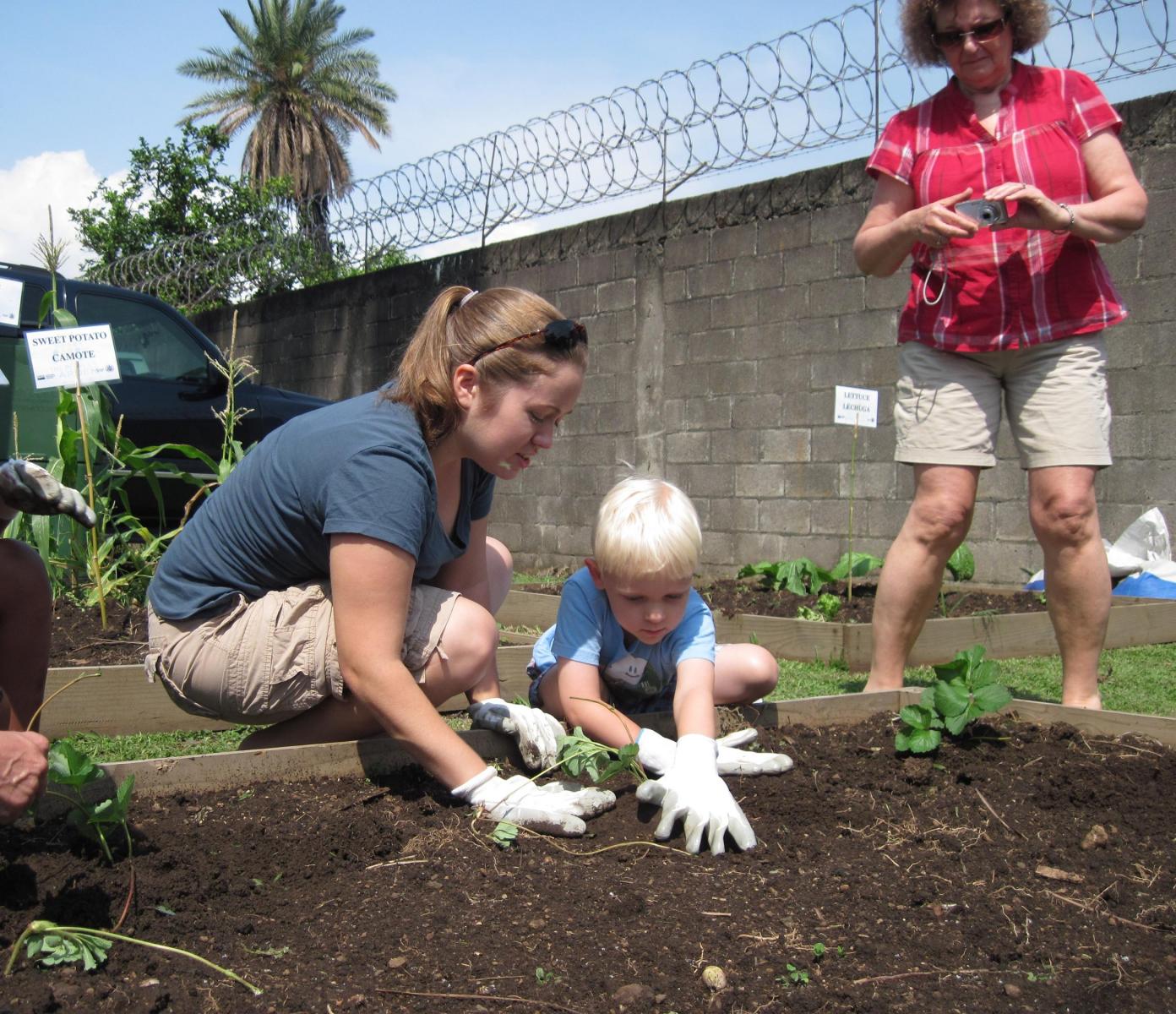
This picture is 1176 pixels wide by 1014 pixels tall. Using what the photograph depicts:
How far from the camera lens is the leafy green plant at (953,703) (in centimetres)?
244

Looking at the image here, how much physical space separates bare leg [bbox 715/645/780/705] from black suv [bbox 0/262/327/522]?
165 inches

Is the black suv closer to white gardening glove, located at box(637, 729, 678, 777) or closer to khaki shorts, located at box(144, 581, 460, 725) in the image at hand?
khaki shorts, located at box(144, 581, 460, 725)

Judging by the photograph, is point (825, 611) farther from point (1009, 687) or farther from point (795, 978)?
point (795, 978)

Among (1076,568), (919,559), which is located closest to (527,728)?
(919,559)

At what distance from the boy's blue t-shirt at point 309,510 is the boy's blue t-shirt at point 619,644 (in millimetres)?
309

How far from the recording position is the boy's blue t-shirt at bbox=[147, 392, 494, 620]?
2066 millimetres

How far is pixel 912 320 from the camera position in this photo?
312 cm

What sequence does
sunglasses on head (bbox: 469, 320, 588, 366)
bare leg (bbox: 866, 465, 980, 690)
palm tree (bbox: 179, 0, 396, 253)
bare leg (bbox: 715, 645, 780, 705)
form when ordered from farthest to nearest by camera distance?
palm tree (bbox: 179, 0, 396, 253) < bare leg (bbox: 866, 465, 980, 690) < bare leg (bbox: 715, 645, 780, 705) < sunglasses on head (bbox: 469, 320, 588, 366)

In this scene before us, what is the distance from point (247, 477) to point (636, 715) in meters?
1.02

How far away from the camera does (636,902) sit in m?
1.70

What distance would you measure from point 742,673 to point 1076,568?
0.95m

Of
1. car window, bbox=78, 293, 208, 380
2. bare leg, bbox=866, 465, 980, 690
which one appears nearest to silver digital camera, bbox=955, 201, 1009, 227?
bare leg, bbox=866, 465, 980, 690

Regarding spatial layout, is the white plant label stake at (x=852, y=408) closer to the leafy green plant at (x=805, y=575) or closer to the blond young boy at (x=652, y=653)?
the leafy green plant at (x=805, y=575)

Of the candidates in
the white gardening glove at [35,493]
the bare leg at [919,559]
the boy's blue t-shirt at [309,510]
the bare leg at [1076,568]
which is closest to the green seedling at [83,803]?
the white gardening glove at [35,493]
